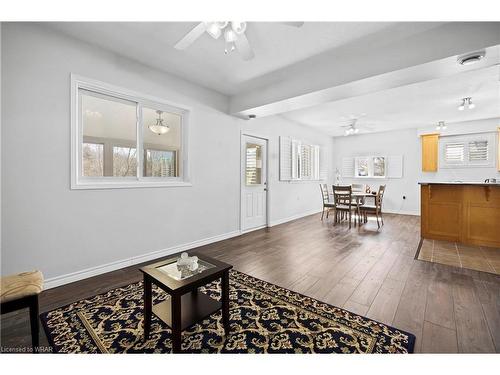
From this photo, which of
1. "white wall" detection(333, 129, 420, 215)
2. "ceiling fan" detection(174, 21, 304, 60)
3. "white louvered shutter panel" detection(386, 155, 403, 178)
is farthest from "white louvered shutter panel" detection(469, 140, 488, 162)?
"ceiling fan" detection(174, 21, 304, 60)

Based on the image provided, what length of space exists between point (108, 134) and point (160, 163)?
0.76 metres

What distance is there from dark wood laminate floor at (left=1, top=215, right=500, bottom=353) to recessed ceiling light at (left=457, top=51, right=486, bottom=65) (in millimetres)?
2277

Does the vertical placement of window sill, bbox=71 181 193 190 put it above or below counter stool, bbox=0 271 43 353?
above

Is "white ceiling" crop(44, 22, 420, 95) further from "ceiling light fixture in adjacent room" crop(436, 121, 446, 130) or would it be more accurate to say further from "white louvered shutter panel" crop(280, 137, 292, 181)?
"ceiling light fixture in adjacent room" crop(436, 121, 446, 130)

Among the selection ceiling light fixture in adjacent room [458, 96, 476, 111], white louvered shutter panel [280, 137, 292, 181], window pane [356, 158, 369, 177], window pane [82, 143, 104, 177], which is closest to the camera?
window pane [82, 143, 104, 177]

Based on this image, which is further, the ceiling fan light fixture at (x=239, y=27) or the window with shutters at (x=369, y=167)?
the window with shutters at (x=369, y=167)

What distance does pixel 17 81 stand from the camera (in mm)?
2113

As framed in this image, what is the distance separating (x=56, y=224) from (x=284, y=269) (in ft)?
8.43

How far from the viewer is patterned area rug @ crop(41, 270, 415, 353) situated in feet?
4.80

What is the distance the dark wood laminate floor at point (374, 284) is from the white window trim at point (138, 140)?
1.09 meters

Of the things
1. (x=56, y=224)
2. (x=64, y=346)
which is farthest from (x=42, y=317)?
(x=56, y=224)

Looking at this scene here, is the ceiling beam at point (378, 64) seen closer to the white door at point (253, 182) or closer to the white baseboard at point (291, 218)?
the white door at point (253, 182)

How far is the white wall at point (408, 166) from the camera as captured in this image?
610 cm

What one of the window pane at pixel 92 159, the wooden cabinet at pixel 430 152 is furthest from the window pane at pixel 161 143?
the wooden cabinet at pixel 430 152
